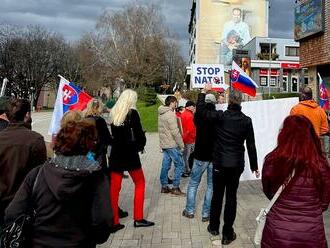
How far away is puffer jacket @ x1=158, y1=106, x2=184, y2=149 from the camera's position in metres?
8.98

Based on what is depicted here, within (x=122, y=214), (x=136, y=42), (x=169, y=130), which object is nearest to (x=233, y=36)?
(x=136, y=42)

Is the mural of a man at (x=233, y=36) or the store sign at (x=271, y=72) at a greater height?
the mural of a man at (x=233, y=36)

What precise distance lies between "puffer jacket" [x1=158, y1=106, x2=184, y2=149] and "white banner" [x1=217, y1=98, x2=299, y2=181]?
1318 millimetres

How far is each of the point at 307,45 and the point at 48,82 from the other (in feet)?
208

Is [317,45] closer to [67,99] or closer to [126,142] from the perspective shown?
[67,99]

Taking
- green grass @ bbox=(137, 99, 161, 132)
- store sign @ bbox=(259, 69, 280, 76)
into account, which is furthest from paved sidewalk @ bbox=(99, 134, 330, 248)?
store sign @ bbox=(259, 69, 280, 76)

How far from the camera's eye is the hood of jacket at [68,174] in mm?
3131

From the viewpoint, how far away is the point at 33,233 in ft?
10.7

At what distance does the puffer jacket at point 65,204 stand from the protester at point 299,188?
3.97ft

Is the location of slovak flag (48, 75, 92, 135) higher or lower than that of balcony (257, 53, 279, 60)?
lower

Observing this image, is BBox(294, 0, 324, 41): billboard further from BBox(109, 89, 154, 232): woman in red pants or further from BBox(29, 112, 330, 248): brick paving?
BBox(109, 89, 154, 232): woman in red pants

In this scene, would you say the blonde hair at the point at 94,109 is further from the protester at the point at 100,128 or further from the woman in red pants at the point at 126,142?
the woman in red pants at the point at 126,142

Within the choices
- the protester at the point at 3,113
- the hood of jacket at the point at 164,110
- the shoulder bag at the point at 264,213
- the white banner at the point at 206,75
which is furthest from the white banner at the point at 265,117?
the white banner at the point at 206,75

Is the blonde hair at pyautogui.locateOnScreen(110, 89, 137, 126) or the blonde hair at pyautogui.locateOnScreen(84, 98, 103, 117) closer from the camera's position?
the blonde hair at pyautogui.locateOnScreen(110, 89, 137, 126)
